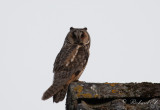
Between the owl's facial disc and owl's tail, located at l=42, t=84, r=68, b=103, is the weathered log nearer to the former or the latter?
owl's tail, located at l=42, t=84, r=68, b=103

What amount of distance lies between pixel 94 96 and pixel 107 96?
6.0 inches

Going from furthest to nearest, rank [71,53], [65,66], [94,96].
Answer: [71,53], [65,66], [94,96]

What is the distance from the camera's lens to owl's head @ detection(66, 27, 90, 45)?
23.7 ft

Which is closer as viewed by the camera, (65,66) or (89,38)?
(65,66)

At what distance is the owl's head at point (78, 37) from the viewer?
7.24 m

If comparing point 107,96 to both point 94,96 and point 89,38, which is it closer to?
point 94,96

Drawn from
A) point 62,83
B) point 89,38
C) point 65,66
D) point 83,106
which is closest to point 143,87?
point 83,106

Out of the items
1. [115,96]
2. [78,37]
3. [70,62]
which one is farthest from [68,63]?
[115,96]

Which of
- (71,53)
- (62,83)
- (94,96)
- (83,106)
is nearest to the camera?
(83,106)

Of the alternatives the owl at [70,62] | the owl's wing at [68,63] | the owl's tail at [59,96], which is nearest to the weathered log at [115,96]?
the owl at [70,62]

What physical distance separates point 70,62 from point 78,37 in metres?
1.07

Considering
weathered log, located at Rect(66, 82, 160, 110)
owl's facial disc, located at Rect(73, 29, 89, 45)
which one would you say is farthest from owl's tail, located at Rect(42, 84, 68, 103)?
owl's facial disc, located at Rect(73, 29, 89, 45)

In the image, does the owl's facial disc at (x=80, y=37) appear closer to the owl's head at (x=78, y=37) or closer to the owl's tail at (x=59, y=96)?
the owl's head at (x=78, y=37)

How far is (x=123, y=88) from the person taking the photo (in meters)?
3.51
